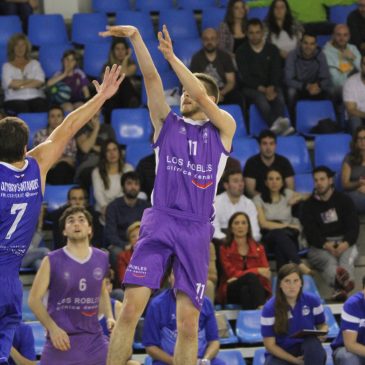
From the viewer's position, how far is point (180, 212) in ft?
25.8

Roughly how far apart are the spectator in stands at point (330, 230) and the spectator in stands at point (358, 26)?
11.9 feet

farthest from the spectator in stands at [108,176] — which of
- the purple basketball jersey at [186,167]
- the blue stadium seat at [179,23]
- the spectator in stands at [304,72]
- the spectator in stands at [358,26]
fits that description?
the purple basketball jersey at [186,167]

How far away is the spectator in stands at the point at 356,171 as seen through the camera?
1338 centimetres

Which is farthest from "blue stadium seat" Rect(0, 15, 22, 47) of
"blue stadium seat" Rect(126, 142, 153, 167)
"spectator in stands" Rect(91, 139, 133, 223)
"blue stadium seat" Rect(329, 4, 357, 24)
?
"blue stadium seat" Rect(329, 4, 357, 24)

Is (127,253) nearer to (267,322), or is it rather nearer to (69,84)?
(267,322)

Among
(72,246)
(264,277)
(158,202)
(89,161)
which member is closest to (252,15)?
(89,161)

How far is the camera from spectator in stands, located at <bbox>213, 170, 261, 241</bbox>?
1259 cm

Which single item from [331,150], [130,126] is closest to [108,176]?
[130,126]

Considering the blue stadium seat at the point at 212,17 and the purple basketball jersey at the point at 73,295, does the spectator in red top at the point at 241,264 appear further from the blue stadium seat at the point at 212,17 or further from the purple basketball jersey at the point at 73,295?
the blue stadium seat at the point at 212,17

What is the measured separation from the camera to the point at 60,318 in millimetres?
10148

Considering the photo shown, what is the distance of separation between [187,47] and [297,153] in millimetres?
2286

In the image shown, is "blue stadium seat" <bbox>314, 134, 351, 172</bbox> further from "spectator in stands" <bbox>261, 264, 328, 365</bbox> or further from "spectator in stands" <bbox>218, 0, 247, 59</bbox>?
"spectator in stands" <bbox>261, 264, 328, 365</bbox>

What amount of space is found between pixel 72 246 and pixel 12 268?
269cm

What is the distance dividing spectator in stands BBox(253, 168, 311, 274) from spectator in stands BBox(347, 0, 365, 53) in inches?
143
